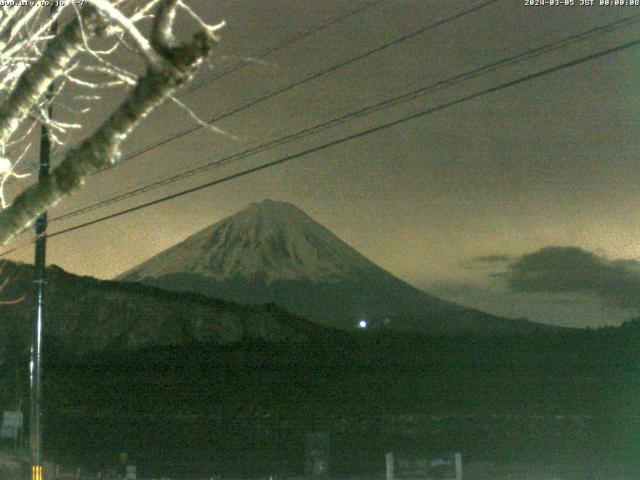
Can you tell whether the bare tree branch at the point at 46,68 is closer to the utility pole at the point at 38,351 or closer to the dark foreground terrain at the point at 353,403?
the utility pole at the point at 38,351

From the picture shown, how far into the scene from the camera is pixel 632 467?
33.6 metres

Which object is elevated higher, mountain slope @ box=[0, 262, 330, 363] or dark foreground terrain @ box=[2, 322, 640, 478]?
mountain slope @ box=[0, 262, 330, 363]

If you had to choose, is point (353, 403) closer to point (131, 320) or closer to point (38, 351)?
point (131, 320)

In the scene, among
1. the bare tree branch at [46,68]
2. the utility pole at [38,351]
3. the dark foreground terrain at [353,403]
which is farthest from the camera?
the dark foreground terrain at [353,403]

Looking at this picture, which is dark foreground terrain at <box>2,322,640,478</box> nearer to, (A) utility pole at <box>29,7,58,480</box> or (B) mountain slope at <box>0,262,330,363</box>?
(B) mountain slope at <box>0,262,330,363</box>

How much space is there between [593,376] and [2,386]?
37733 mm

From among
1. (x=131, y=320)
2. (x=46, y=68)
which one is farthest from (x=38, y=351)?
(x=131, y=320)

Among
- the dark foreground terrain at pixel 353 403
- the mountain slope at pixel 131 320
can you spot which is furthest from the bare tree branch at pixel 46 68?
the mountain slope at pixel 131 320

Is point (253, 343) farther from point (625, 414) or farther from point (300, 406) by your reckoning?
point (625, 414)

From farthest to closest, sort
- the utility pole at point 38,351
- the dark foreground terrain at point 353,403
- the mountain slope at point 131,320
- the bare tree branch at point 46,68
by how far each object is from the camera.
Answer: the mountain slope at point 131,320 → the dark foreground terrain at point 353,403 → the utility pole at point 38,351 → the bare tree branch at point 46,68

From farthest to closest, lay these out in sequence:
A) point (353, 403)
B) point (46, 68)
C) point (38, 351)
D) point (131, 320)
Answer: point (131, 320) → point (353, 403) → point (38, 351) → point (46, 68)

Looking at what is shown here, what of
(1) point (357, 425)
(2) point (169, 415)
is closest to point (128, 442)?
(2) point (169, 415)

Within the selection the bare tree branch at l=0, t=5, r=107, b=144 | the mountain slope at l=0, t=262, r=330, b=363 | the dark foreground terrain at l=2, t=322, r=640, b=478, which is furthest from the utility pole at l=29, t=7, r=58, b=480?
the mountain slope at l=0, t=262, r=330, b=363

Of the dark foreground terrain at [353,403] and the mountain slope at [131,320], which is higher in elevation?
the mountain slope at [131,320]
